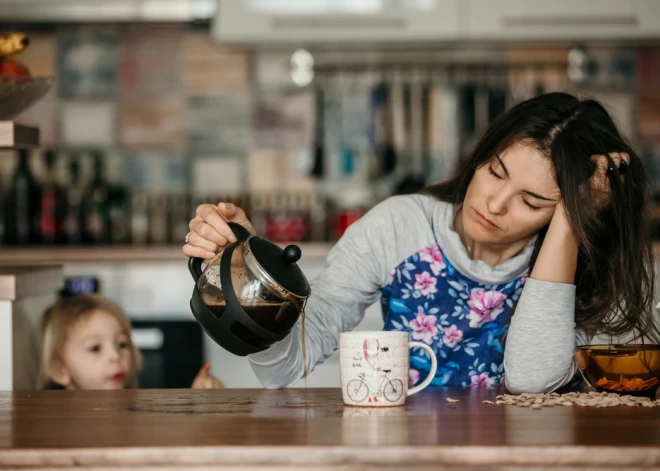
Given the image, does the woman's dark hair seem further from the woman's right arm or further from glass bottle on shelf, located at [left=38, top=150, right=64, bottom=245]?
glass bottle on shelf, located at [left=38, top=150, right=64, bottom=245]

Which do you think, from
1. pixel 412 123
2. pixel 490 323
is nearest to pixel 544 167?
pixel 490 323

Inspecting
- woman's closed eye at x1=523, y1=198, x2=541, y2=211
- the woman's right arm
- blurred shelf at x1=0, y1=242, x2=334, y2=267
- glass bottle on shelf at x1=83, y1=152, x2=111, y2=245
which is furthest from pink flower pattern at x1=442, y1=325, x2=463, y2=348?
glass bottle on shelf at x1=83, y1=152, x2=111, y2=245

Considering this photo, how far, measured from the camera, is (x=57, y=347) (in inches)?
78.1

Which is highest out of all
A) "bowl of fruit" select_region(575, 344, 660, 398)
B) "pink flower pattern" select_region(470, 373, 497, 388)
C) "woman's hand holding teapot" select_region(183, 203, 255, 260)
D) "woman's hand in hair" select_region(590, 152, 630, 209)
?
"woman's hand in hair" select_region(590, 152, 630, 209)

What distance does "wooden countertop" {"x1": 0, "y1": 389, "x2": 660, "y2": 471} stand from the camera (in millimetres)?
880

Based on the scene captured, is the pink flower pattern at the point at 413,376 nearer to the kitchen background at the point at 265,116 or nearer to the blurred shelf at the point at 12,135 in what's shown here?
the blurred shelf at the point at 12,135

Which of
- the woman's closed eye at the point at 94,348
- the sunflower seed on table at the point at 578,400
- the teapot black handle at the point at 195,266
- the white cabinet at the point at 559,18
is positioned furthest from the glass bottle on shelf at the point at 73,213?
the sunflower seed on table at the point at 578,400

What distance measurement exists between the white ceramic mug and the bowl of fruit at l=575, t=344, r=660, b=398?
0.26 metres

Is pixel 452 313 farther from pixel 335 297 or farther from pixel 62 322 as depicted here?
pixel 62 322

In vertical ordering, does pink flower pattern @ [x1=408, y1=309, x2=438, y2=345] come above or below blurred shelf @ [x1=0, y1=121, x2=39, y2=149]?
below

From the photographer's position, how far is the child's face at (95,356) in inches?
79.7

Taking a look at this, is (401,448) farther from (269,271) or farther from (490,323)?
(490,323)

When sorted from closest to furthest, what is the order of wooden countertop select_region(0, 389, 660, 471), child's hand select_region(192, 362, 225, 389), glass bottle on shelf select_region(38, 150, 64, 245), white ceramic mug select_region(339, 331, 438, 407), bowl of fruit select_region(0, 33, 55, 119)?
wooden countertop select_region(0, 389, 660, 471) < white ceramic mug select_region(339, 331, 438, 407) < bowl of fruit select_region(0, 33, 55, 119) < child's hand select_region(192, 362, 225, 389) < glass bottle on shelf select_region(38, 150, 64, 245)

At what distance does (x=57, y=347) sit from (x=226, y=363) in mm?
1101
